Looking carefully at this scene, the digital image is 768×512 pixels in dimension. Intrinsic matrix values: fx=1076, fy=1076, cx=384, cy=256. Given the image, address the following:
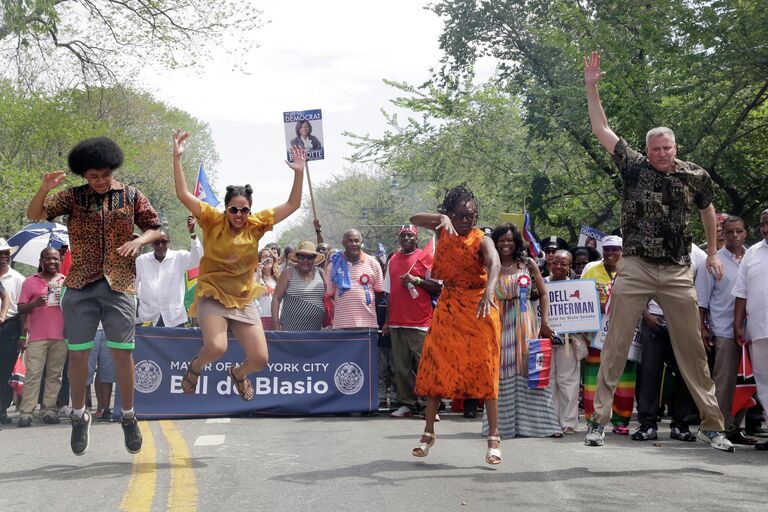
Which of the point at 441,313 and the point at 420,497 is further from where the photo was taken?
the point at 441,313

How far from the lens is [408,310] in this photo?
41.5 ft

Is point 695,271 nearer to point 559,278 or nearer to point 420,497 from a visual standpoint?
point 559,278

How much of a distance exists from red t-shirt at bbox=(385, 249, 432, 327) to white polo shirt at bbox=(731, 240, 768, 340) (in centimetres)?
395

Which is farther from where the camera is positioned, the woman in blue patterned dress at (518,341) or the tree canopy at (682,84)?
the tree canopy at (682,84)

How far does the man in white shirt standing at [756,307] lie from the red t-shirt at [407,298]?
12.8ft

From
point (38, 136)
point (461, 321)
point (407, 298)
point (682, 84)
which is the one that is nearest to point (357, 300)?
point (407, 298)

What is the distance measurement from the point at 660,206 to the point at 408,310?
4898mm

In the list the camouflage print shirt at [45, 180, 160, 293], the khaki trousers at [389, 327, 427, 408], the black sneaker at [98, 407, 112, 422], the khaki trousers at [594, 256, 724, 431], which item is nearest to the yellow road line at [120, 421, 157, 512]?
the camouflage print shirt at [45, 180, 160, 293]

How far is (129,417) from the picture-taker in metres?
7.99

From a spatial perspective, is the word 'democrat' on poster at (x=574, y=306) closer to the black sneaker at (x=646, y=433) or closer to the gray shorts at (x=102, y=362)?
the black sneaker at (x=646, y=433)

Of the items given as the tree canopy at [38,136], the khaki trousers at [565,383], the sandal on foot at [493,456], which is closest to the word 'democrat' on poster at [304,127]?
the khaki trousers at [565,383]

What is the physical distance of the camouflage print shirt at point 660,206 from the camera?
8.22m

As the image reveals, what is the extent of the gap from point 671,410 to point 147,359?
18.9 feet

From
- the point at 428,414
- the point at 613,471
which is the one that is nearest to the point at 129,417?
the point at 428,414
